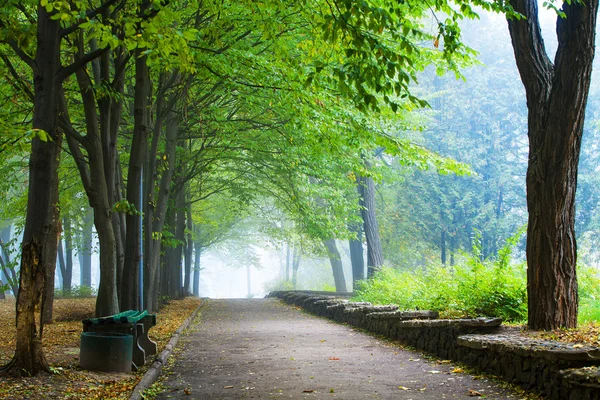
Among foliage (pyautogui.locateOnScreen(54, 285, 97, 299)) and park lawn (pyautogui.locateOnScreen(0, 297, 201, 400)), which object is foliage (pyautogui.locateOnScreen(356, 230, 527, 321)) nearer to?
park lawn (pyautogui.locateOnScreen(0, 297, 201, 400))

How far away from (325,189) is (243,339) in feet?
33.1

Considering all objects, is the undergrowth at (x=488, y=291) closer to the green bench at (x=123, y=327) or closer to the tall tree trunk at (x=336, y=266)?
the green bench at (x=123, y=327)

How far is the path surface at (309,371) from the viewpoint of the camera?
7008 millimetres

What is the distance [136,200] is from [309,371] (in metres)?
5.53

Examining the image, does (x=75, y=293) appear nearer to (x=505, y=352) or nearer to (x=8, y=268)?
(x=8, y=268)

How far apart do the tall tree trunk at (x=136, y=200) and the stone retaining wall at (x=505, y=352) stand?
477cm

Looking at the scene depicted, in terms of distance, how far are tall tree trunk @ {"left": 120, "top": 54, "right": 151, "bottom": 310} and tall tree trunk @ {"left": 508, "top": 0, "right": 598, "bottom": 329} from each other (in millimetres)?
7132

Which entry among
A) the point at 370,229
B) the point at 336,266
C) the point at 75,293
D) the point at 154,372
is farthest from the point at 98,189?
the point at 336,266

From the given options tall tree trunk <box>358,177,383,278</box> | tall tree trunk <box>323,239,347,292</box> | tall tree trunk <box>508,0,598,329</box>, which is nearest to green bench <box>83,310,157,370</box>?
tall tree trunk <box>508,0,598,329</box>

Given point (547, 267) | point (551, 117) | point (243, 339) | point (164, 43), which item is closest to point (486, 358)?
point (547, 267)

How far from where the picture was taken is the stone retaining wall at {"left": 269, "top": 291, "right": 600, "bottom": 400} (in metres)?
5.70

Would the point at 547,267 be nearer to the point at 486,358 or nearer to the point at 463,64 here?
the point at 486,358

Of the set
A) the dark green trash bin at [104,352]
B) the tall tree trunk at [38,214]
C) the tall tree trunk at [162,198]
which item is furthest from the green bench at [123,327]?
the tall tree trunk at [162,198]

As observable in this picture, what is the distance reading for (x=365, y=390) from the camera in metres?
7.12
